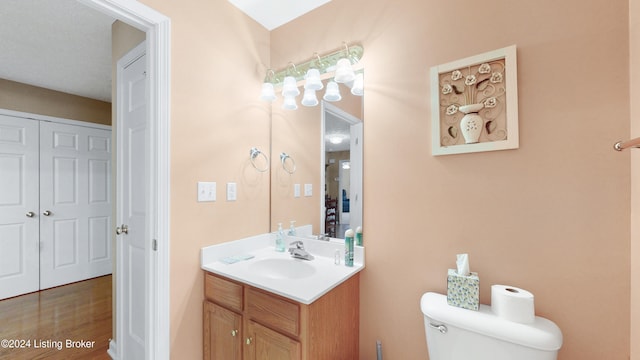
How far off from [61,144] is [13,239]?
3.86 feet

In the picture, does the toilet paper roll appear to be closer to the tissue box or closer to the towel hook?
the tissue box

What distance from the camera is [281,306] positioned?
110 cm

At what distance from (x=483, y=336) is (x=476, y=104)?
3.13ft

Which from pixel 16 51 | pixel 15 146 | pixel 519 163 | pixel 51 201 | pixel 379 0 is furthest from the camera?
pixel 51 201

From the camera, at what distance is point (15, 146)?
2783mm

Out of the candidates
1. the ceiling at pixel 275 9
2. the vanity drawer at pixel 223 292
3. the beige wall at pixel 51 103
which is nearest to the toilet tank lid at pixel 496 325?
the vanity drawer at pixel 223 292

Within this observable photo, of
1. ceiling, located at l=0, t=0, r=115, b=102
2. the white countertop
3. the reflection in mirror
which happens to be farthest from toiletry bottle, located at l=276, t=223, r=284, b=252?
ceiling, located at l=0, t=0, r=115, b=102

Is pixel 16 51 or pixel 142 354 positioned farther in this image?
pixel 16 51

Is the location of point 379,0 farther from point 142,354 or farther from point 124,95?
point 142,354

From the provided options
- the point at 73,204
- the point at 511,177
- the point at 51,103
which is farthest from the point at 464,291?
the point at 51,103

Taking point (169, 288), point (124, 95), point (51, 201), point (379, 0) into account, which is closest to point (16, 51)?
point (124, 95)

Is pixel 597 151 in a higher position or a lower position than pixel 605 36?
lower

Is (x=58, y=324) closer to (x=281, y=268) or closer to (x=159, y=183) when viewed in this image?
(x=159, y=183)
